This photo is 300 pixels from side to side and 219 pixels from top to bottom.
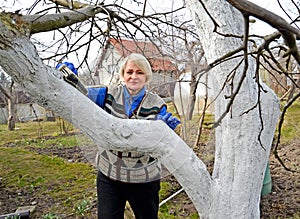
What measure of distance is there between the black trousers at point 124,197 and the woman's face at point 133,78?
554 millimetres

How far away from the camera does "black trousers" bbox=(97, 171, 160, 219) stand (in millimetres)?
1794

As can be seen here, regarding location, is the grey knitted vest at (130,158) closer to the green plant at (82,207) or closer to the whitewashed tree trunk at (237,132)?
the whitewashed tree trunk at (237,132)

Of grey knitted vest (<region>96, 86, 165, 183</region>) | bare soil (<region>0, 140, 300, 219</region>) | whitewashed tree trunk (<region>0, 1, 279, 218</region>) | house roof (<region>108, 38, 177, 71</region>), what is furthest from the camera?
bare soil (<region>0, 140, 300, 219</region>)

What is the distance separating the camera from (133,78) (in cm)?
172

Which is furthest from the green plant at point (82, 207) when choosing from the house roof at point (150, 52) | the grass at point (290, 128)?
the grass at point (290, 128)

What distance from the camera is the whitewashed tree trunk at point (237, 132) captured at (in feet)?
5.07

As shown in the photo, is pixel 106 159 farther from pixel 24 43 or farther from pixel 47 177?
pixel 47 177

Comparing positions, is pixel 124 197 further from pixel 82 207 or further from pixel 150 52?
pixel 150 52

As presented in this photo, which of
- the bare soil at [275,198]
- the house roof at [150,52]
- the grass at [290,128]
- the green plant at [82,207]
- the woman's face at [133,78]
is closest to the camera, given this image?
the woman's face at [133,78]

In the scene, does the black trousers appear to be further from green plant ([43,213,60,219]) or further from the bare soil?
green plant ([43,213,60,219])

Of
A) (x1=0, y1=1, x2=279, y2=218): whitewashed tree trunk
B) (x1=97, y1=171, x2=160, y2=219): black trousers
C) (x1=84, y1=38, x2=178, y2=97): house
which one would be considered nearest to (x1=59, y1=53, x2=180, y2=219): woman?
(x1=97, y1=171, x2=160, y2=219): black trousers

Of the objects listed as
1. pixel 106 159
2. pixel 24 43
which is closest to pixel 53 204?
pixel 106 159

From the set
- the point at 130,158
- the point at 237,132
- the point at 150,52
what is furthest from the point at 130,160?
the point at 150,52

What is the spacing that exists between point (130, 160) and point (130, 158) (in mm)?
11
